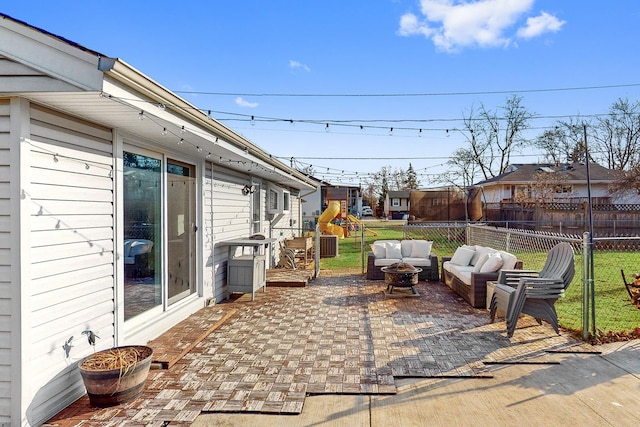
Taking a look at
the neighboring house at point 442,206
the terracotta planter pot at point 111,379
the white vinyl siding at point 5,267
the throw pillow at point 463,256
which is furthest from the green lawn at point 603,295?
the neighboring house at point 442,206

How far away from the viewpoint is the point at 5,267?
9.44 feet

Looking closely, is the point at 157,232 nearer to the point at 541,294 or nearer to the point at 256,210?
the point at 256,210

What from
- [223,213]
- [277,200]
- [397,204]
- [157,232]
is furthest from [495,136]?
[157,232]

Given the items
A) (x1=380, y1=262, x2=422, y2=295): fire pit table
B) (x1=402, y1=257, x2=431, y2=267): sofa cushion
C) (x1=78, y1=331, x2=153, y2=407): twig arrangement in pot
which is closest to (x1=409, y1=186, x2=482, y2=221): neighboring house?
(x1=402, y1=257, x2=431, y2=267): sofa cushion

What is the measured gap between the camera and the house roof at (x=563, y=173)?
1006 inches

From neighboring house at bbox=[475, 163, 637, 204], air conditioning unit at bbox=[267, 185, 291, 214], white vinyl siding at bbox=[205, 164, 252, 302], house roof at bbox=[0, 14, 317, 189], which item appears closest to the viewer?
house roof at bbox=[0, 14, 317, 189]

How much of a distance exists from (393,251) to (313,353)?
5.44 m

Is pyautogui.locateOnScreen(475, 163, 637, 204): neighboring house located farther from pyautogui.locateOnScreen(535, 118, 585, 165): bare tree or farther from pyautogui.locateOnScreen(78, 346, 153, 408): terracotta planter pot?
pyautogui.locateOnScreen(78, 346, 153, 408): terracotta planter pot

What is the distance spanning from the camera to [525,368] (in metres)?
4.02

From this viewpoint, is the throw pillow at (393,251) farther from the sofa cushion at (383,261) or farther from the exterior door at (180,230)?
the exterior door at (180,230)

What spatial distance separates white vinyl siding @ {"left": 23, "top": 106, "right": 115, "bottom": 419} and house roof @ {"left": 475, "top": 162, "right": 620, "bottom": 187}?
2588cm

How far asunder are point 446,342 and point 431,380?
3.98ft

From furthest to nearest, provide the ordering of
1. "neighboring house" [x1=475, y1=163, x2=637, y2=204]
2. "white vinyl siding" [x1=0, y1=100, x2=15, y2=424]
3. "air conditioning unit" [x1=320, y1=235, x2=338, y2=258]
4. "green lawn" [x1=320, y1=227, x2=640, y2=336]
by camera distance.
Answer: "neighboring house" [x1=475, y1=163, x2=637, y2=204] → "air conditioning unit" [x1=320, y1=235, x2=338, y2=258] → "green lawn" [x1=320, y1=227, x2=640, y2=336] → "white vinyl siding" [x1=0, y1=100, x2=15, y2=424]

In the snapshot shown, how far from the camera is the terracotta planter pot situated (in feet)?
10.3
